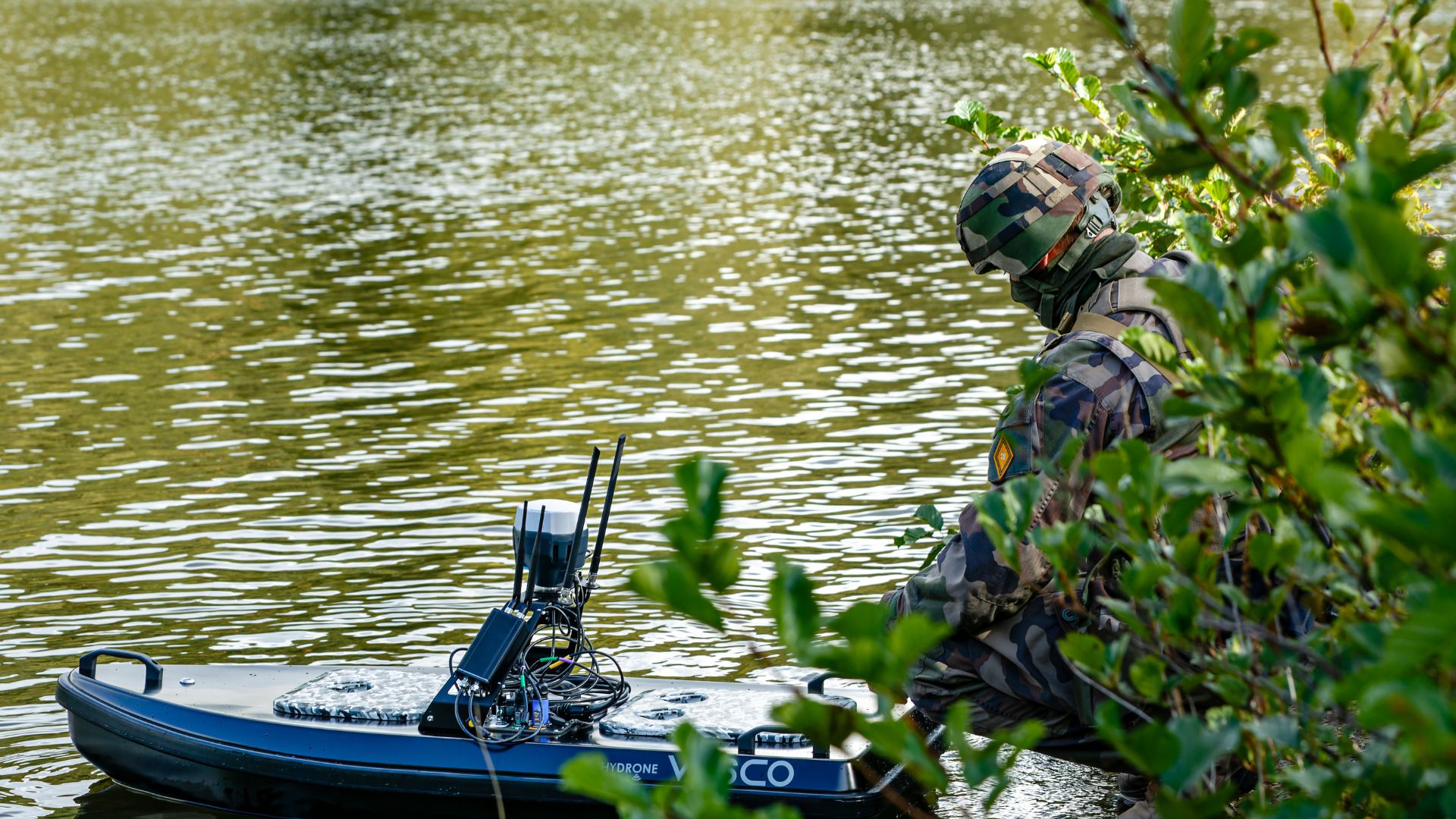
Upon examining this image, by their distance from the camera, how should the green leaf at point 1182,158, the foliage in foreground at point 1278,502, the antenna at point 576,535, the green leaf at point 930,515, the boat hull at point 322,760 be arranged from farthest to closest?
1. the antenna at point 576,535
2. the boat hull at point 322,760
3. the green leaf at point 930,515
4. the green leaf at point 1182,158
5. the foliage in foreground at point 1278,502

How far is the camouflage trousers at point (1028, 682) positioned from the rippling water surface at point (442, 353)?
27.5 inches

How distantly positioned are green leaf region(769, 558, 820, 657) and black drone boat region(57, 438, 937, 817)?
304 cm

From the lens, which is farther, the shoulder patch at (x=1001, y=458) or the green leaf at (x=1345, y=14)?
the shoulder patch at (x=1001, y=458)

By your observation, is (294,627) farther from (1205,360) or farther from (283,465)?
(1205,360)

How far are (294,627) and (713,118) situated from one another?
21.9 m

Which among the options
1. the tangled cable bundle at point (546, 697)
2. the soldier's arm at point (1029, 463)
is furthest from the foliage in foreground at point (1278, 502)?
the tangled cable bundle at point (546, 697)

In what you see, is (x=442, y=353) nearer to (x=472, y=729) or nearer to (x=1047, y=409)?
(x=472, y=729)

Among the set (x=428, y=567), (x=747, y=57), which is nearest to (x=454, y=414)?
(x=428, y=567)

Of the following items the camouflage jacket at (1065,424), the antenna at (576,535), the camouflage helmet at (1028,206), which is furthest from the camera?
the antenna at (576,535)

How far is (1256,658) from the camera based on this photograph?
2.94 m

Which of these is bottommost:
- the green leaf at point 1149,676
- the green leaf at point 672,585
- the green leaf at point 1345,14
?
the green leaf at point 1149,676

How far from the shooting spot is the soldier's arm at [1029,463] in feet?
15.9

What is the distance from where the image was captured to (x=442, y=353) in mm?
14219

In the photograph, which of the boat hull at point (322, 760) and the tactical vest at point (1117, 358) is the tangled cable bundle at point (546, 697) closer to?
the boat hull at point (322, 760)
